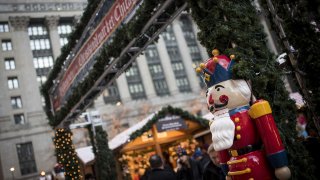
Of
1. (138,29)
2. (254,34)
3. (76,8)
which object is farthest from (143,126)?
(76,8)

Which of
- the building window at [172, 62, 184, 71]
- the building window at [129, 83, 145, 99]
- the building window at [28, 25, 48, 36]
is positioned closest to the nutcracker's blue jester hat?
the building window at [129, 83, 145, 99]

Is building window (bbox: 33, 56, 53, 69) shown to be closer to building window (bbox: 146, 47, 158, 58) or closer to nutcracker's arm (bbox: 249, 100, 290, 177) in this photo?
building window (bbox: 146, 47, 158, 58)

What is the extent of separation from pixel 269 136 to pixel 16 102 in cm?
4198

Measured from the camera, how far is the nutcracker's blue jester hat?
3.42 m

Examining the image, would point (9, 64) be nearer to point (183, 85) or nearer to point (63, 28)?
point (63, 28)

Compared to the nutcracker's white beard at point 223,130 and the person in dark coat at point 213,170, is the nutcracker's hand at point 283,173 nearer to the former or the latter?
the nutcracker's white beard at point 223,130

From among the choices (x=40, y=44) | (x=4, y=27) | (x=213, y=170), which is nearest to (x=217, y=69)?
(x=213, y=170)

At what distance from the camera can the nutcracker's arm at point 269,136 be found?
3020 mm

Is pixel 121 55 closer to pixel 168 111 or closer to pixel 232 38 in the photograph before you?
pixel 232 38

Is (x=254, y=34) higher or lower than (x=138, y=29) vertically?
lower

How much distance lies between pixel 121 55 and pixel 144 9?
181 cm

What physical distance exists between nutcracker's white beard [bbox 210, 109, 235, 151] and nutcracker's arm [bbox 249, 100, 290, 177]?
0.27 meters

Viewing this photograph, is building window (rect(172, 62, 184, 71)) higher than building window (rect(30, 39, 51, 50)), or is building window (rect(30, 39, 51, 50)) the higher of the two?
building window (rect(30, 39, 51, 50))

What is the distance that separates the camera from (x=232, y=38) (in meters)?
3.88
